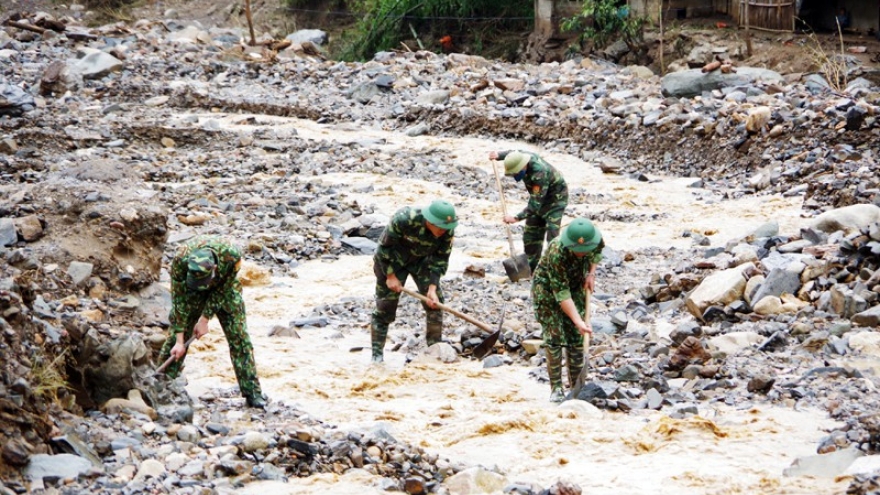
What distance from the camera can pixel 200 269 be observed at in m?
6.97

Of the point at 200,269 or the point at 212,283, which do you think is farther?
the point at 212,283

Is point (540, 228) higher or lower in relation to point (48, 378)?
lower

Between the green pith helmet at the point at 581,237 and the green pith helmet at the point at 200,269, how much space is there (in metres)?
2.17

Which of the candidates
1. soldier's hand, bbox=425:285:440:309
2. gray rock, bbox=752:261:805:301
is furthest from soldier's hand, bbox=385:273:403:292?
gray rock, bbox=752:261:805:301

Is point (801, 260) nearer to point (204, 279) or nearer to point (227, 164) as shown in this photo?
point (204, 279)

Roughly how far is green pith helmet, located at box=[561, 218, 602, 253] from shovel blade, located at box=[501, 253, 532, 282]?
361 centimetres

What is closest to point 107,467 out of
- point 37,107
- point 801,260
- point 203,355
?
point 203,355

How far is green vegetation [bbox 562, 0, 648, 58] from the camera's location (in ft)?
75.8

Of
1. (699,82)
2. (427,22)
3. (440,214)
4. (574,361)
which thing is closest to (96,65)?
(427,22)

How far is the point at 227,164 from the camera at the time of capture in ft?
53.0

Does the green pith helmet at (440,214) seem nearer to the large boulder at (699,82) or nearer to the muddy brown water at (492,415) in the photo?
the muddy brown water at (492,415)

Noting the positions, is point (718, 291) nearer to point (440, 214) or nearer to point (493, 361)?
point (493, 361)

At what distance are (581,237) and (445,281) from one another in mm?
3954

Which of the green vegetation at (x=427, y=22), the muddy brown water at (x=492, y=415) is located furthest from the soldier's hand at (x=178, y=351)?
the green vegetation at (x=427, y=22)
